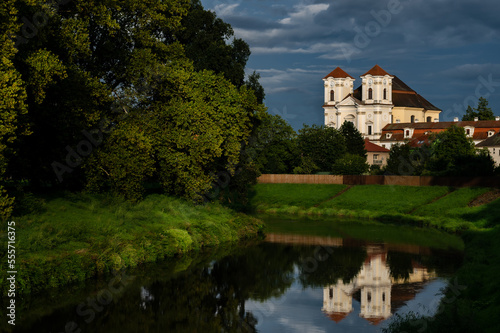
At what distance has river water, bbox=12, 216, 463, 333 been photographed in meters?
20.9

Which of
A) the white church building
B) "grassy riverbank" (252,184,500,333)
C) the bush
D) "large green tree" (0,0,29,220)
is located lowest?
"grassy riverbank" (252,184,500,333)

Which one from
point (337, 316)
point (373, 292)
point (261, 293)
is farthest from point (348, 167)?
point (337, 316)

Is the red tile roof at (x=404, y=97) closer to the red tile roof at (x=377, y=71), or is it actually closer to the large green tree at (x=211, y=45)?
the red tile roof at (x=377, y=71)

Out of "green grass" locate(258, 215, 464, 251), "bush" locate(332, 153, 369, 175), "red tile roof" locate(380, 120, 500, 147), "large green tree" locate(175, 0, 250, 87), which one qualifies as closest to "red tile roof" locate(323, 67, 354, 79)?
"red tile roof" locate(380, 120, 500, 147)

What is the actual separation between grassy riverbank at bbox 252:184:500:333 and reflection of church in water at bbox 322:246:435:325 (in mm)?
1858

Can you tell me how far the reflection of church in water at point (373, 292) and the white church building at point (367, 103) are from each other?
398 ft

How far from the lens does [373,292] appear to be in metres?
26.2

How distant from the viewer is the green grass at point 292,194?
240 feet

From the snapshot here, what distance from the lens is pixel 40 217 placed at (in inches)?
1115

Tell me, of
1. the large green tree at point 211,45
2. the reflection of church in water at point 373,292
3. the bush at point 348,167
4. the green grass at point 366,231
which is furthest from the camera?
the bush at point 348,167

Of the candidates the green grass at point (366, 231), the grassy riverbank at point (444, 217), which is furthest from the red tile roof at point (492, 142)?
the green grass at point (366, 231)

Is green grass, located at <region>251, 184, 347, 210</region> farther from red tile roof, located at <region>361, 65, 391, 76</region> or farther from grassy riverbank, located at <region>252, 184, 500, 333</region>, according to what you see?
red tile roof, located at <region>361, 65, 391, 76</region>

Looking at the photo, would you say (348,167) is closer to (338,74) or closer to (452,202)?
(452,202)

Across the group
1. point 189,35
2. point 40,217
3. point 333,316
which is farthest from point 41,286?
point 189,35
